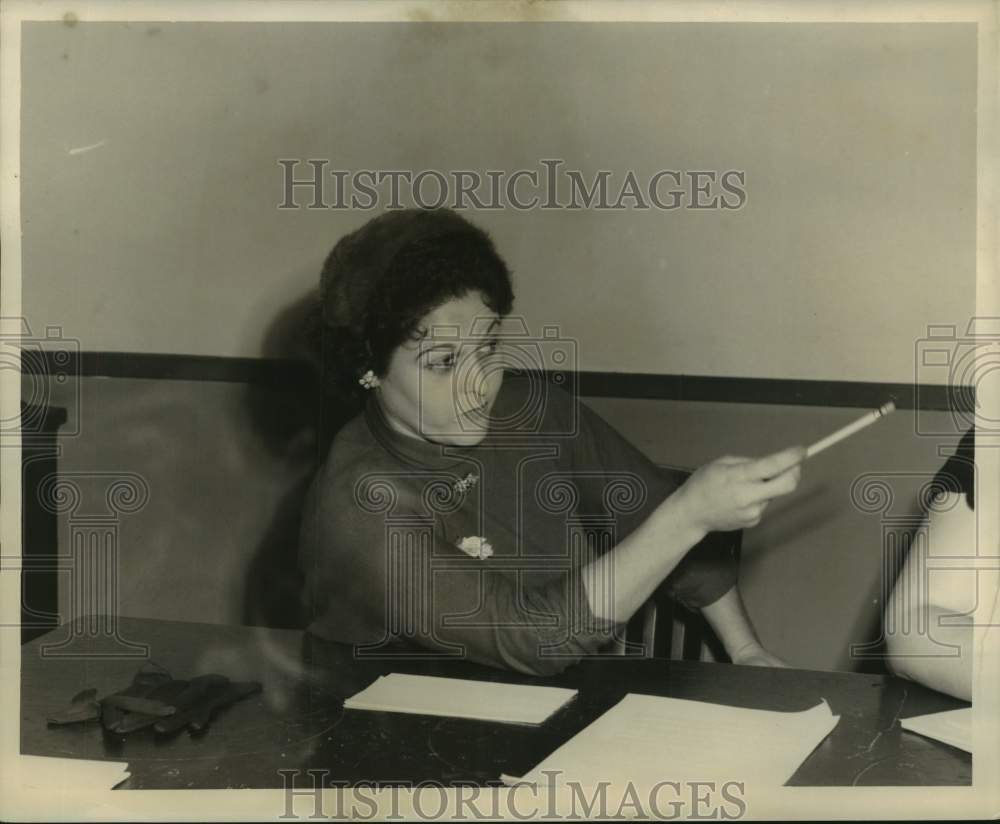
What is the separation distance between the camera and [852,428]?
1.34m

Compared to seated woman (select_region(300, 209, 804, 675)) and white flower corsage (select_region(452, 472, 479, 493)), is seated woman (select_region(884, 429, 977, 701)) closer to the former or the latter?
seated woman (select_region(300, 209, 804, 675))

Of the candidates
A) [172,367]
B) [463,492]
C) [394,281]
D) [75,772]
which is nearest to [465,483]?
[463,492]

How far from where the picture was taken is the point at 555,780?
3.31ft

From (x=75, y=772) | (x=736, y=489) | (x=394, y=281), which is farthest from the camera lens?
(x=394, y=281)

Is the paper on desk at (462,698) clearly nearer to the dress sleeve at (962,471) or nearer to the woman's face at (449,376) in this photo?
the woman's face at (449,376)

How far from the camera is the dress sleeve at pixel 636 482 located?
1.37 m

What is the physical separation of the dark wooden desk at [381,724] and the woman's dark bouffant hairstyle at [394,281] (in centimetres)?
36

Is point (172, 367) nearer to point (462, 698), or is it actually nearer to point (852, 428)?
point (462, 698)

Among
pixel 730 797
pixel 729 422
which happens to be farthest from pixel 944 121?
pixel 730 797

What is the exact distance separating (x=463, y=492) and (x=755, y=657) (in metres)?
0.45

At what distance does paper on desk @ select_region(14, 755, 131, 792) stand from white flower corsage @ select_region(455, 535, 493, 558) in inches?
18.3

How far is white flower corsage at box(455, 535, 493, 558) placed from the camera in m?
1.33

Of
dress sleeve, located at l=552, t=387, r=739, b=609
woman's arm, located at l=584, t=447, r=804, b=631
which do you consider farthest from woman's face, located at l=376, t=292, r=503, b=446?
woman's arm, located at l=584, t=447, r=804, b=631

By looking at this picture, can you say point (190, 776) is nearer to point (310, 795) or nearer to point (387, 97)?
point (310, 795)
